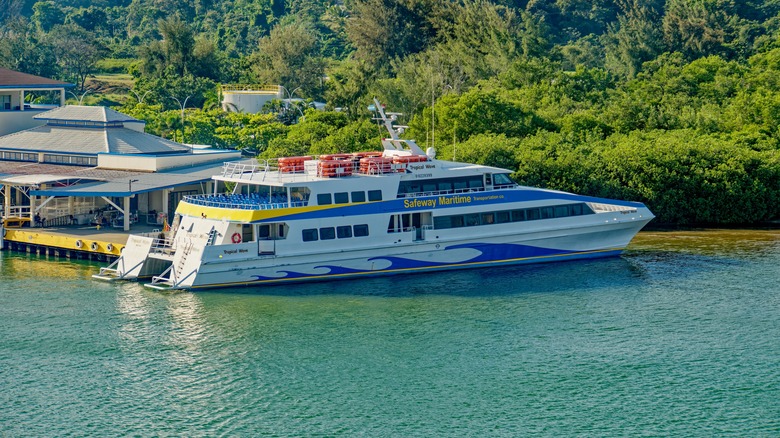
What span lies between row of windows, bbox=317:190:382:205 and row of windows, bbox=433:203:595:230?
8.87ft

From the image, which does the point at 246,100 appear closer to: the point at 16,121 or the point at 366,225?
the point at 16,121

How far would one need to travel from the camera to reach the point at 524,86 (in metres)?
80.6

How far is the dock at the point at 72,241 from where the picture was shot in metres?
50.4

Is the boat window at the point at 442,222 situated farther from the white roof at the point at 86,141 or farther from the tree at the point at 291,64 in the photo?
the tree at the point at 291,64

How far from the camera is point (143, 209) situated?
5750cm

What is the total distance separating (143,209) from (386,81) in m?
27.1

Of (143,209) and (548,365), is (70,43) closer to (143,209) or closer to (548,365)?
(143,209)

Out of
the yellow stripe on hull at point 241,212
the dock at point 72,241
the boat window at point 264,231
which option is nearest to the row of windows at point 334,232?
the yellow stripe on hull at point 241,212

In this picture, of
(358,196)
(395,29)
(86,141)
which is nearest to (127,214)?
(86,141)

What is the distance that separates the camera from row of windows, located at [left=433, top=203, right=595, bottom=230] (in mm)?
Result: 48469

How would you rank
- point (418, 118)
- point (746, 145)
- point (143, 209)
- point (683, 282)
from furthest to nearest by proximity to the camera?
1. point (418, 118)
2. point (746, 145)
3. point (143, 209)
4. point (683, 282)

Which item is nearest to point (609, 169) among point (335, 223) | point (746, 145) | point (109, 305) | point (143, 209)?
point (746, 145)

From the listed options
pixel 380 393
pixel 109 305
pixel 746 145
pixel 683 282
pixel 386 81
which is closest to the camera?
pixel 380 393

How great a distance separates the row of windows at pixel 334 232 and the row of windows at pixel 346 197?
3.57 ft
